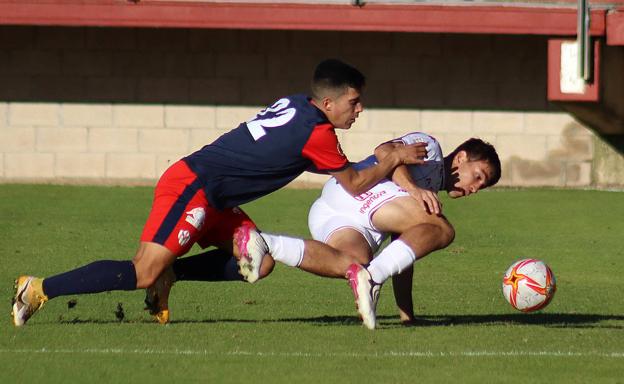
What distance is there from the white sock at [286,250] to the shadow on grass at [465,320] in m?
0.73

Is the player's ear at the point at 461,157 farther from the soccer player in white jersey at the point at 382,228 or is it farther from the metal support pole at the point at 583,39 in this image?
the metal support pole at the point at 583,39

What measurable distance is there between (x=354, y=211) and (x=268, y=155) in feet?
3.01

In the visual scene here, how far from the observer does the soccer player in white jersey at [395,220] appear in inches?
344

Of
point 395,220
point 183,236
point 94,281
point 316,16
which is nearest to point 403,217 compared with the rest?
point 395,220

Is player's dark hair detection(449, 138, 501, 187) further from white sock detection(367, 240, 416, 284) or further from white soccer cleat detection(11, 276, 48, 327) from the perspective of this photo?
white soccer cleat detection(11, 276, 48, 327)

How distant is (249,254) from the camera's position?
8633mm

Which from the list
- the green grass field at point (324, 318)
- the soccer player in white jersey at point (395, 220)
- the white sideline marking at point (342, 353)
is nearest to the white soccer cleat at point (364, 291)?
the soccer player in white jersey at point (395, 220)

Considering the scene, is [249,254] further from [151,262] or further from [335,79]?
[335,79]

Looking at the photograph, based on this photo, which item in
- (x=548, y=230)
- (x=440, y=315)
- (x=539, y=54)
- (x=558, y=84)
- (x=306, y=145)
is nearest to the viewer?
(x=306, y=145)

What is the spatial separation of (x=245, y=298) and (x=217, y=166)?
268 cm

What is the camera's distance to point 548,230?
16219 millimetres

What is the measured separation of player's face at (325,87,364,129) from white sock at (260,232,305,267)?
30.9 inches

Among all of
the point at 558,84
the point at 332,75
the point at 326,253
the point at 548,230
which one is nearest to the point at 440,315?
the point at 326,253

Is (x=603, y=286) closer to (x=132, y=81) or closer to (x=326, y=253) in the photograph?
(x=326, y=253)
